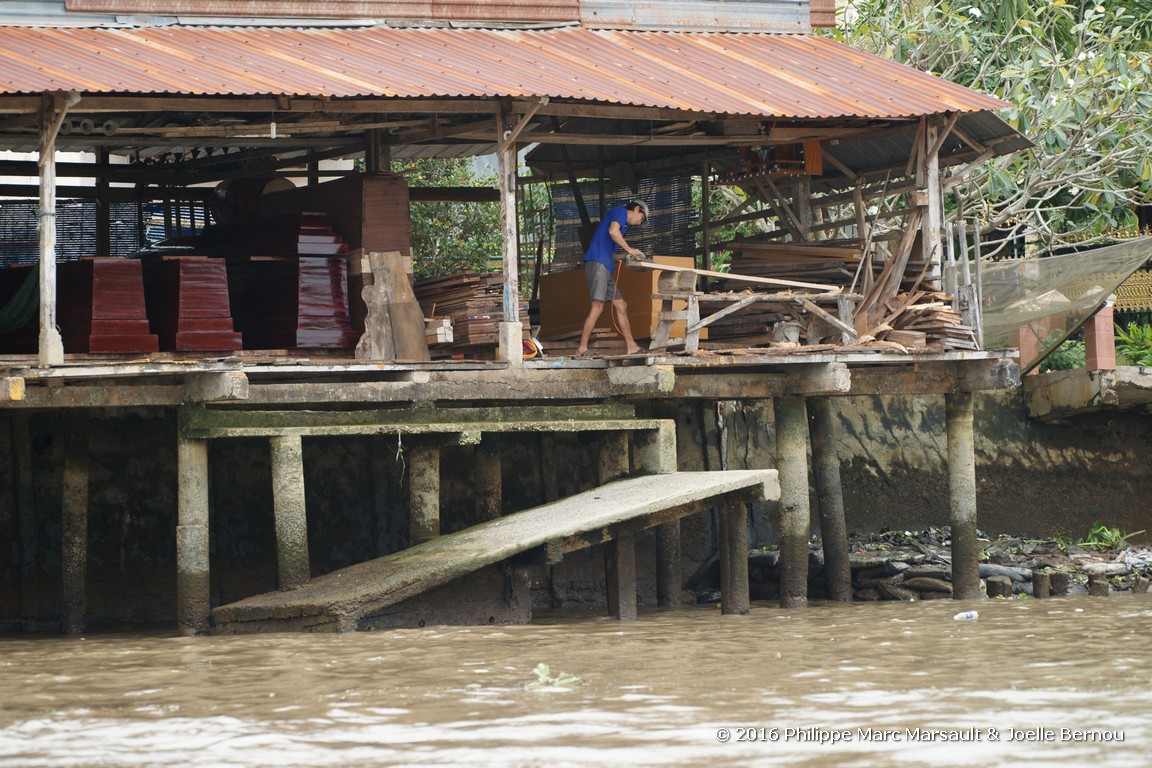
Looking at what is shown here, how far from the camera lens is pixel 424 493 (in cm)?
1309

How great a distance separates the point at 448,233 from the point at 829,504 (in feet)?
21.6

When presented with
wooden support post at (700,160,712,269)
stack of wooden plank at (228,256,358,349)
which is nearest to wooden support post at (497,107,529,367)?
stack of wooden plank at (228,256,358,349)

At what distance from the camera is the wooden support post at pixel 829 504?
49.3ft

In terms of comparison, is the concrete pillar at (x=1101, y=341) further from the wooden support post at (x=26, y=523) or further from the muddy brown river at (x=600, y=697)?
the wooden support post at (x=26, y=523)

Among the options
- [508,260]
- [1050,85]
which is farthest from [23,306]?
[1050,85]

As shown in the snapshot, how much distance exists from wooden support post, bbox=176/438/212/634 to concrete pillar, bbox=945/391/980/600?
21.7 feet

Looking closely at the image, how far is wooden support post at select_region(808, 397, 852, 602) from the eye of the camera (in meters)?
15.0

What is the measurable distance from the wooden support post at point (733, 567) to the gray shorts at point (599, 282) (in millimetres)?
2105

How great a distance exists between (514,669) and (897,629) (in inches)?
135

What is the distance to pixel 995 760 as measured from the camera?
7027mm

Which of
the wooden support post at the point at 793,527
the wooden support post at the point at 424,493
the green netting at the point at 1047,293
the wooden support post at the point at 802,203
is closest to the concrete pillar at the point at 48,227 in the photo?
the wooden support post at the point at 424,493

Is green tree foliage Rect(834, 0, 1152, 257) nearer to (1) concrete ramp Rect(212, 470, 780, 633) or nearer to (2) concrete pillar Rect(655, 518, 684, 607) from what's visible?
(2) concrete pillar Rect(655, 518, 684, 607)

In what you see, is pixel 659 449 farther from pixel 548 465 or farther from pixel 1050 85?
pixel 1050 85

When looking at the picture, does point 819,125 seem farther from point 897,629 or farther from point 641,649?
point 641,649
